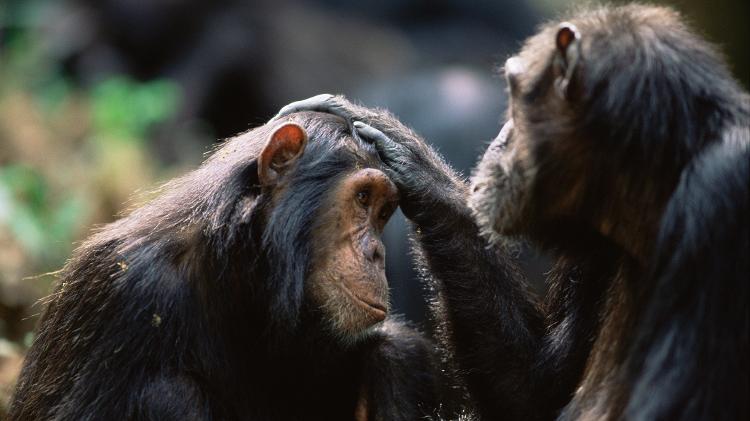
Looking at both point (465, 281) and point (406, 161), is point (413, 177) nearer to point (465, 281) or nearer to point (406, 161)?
point (406, 161)

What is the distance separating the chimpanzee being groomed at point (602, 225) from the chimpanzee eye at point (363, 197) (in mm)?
220

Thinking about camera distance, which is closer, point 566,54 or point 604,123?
point 604,123

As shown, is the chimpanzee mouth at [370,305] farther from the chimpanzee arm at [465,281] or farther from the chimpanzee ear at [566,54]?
the chimpanzee ear at [566,54]

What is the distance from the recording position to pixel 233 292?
4395 mm

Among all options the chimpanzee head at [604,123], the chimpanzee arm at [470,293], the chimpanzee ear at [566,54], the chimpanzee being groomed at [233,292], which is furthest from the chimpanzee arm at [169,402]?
the chimpanzee ear at [566,54]

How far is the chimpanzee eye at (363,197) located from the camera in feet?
14.7

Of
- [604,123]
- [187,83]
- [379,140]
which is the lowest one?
[379,140]

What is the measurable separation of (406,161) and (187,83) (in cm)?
1050

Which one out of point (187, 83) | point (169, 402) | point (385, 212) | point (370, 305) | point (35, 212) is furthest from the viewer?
point (187, 83)

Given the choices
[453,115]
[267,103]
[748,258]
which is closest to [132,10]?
[267,103]

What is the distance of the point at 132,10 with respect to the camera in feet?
49.8

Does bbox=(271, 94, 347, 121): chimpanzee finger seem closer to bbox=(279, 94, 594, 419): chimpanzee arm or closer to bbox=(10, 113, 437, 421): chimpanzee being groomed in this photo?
bbox=(279, 94, 594, 419): chimpanzee arm

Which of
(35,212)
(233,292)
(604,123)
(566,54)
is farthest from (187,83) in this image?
(604,123)

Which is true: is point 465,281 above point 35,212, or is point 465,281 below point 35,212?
above
